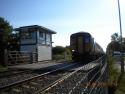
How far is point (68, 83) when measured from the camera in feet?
9.86

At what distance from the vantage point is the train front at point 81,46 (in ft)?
86.6

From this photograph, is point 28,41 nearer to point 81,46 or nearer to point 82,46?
point 81,46

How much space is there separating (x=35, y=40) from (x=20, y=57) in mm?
7309

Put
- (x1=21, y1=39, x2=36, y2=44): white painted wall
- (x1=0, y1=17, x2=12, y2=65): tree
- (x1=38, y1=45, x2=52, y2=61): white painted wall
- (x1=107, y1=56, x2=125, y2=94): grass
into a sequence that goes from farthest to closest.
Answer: (x1=0, y1=17, x2=12, y2=65): tree
(x1=21, y1=39, x2=36, y2=44): white painted wall
(x1=38, y1=45, x2=52, y2=61): white painted wall
(x1=107, y1=56, x2=125, y2=94): grass

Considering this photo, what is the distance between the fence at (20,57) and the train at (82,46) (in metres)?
4.88

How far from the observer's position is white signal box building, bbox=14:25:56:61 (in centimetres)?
3041

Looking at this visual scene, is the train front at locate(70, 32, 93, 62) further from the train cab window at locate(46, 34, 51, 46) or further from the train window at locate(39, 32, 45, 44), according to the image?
the train cab window at locate(46, 34, 51, 46)

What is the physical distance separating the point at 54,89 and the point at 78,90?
542 millimetres

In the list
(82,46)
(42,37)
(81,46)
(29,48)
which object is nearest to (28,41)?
(29,48)

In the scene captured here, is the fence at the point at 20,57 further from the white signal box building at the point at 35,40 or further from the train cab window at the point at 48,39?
the train cab window at the point at 48,39

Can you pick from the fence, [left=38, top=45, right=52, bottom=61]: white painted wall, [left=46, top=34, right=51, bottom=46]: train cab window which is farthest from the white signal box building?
the fence

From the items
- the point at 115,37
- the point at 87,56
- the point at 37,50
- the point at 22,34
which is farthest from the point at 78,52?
the point at 115,37

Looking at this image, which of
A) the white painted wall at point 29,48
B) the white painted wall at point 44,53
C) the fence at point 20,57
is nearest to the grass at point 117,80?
the fence at point 20,57

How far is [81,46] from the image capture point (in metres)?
27.3
